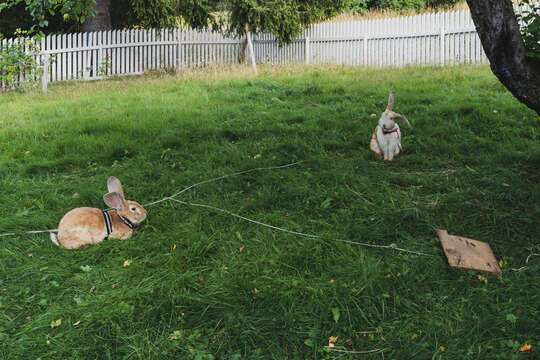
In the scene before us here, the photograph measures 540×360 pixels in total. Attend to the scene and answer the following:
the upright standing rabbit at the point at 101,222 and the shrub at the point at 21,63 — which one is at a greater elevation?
the shrub at the point at 21,63

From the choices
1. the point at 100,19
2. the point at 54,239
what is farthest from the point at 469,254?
the point at 100,19

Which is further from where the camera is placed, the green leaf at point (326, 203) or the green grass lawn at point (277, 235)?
the green leaf at point (326, 203)

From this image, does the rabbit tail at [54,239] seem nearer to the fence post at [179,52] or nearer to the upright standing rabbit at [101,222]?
the upright standing rabbit at [101,222]

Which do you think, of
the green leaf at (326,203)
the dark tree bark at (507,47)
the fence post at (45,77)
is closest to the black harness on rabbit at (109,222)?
the green leaf at (326,203)

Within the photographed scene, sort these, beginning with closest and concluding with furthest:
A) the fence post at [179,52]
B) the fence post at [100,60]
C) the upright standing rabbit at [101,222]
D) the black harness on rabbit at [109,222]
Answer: the upright standing rabbit at [101,222] < the black harness on rabbit at [109,222] < the fence post at [100,60] < the fence post at [179,52]

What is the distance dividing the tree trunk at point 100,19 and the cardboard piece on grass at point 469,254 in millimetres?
13727

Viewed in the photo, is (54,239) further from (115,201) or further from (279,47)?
(279,47)

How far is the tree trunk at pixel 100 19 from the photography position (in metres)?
13.9

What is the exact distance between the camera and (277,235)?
3.65 metres

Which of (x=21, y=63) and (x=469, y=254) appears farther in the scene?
(x=21, y=63)

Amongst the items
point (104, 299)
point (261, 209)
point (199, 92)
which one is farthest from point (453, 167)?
point (199, 92)

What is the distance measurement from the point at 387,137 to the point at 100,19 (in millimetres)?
12302

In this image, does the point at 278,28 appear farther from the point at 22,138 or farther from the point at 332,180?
the point at 332,180

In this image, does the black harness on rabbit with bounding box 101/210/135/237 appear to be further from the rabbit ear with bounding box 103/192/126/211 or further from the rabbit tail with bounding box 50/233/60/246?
the rabbit tail with bounding box 50/233/60/246
